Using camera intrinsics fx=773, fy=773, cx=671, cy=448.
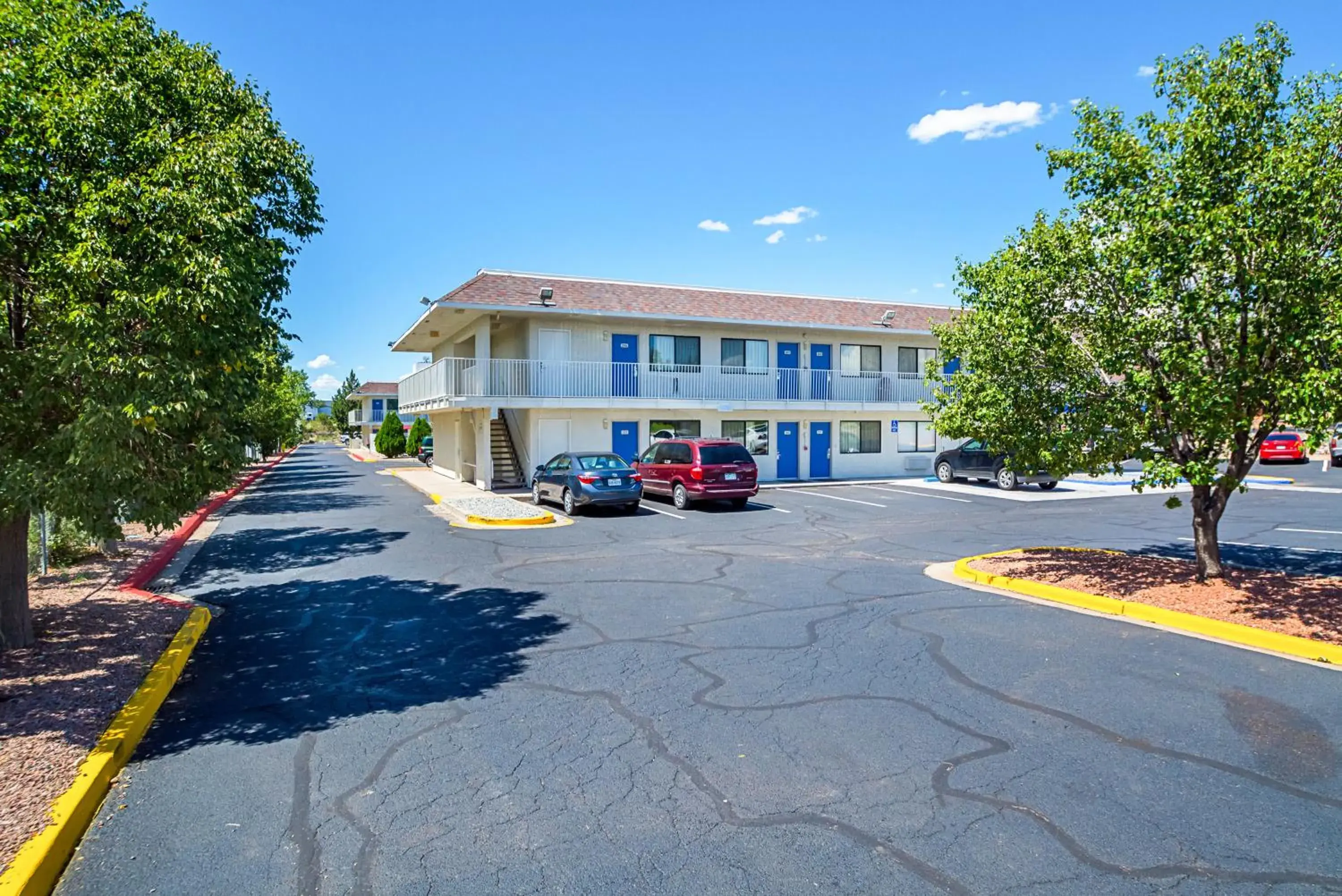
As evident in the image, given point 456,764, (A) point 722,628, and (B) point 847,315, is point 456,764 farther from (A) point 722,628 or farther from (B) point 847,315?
(B) point 847,315

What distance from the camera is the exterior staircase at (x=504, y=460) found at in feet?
85.5

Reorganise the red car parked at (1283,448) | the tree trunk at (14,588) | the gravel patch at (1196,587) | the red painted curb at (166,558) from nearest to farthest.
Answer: the tree trunk at (14,588), the gravel patch at (1196,587), the red painted curb at (166,558), the red car parked at (1283,448)

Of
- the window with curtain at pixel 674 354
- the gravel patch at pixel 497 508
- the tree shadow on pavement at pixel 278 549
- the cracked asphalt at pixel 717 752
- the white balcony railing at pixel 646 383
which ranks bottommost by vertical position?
the cracked asphalt at pixel 717 752

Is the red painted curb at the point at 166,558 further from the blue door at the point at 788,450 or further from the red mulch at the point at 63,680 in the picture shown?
the blue door at the point at 788,450

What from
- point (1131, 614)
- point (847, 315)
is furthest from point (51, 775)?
point (847, 315)

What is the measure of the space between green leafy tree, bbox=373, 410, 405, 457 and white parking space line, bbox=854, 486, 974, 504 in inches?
1527

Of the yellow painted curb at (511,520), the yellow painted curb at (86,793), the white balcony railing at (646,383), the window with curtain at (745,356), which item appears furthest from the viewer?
the window with curtain at (745,356)

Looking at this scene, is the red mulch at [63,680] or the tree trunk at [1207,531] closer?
the red mulch at [63,680]

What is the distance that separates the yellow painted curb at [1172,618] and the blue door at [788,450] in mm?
17494

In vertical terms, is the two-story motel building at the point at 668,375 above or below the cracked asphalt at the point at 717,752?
above

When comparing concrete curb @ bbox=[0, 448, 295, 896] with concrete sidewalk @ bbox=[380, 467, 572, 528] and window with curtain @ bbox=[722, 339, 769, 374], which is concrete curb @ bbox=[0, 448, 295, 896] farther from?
window with curtain @ bbox=[722, 339, 769, 374]

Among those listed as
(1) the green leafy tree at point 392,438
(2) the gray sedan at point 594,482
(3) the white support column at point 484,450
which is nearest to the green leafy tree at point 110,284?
(2) the gray sedan at point 594,482

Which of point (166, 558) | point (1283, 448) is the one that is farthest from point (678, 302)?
point (1283, 448)

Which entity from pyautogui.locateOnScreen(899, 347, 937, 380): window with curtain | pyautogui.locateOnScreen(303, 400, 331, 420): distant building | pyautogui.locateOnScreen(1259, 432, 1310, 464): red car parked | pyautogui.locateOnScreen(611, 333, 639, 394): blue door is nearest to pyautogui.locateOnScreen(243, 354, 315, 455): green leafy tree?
pyautogui.locateOnScreen(611, 333, 639, 394): blue door
